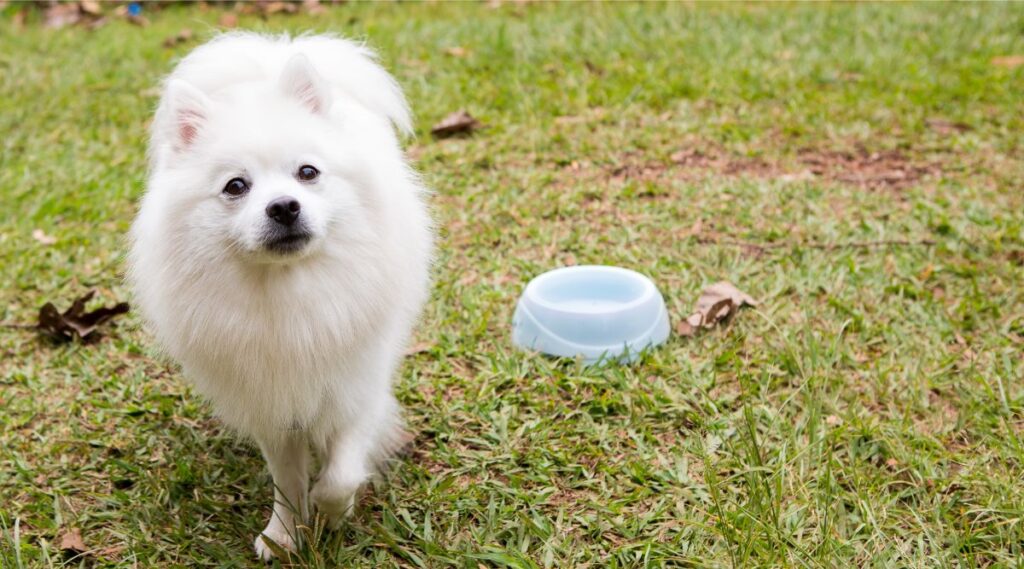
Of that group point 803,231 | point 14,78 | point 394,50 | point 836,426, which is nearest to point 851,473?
point 836,426

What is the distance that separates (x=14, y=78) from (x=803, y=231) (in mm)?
5360

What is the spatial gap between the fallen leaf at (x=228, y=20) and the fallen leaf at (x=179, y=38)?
276mm

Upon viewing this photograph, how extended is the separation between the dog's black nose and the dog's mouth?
4 cm

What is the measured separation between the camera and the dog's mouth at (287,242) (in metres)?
2.24

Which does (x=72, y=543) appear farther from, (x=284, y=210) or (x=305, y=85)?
(x=305, y=85)

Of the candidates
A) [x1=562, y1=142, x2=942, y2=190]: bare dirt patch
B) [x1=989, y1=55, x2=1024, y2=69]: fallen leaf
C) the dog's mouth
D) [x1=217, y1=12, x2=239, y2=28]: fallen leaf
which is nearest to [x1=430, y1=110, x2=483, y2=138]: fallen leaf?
[x1=562, y1=142, x2=942, y2=190]: bare dirt patch

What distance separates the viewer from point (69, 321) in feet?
12.0

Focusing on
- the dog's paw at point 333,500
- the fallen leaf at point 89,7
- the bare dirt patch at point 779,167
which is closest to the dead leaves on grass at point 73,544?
the dog's paw at point 333,500

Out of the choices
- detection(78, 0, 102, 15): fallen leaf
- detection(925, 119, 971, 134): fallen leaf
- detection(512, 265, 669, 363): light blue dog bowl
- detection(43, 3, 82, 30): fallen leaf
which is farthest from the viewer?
detection(78, 0, 102, 15): fallen leaf

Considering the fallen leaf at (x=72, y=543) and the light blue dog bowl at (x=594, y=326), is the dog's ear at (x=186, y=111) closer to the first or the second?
the fallen leaf at (x=72, y=543)

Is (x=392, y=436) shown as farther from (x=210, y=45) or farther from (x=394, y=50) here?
(x=394, y=50)

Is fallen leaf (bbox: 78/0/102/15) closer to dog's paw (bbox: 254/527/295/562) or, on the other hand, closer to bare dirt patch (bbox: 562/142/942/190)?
bare dirt patch (bbox: 562/142/942/190)

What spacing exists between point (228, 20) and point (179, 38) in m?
0.53

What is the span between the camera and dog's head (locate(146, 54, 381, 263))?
2.26m
